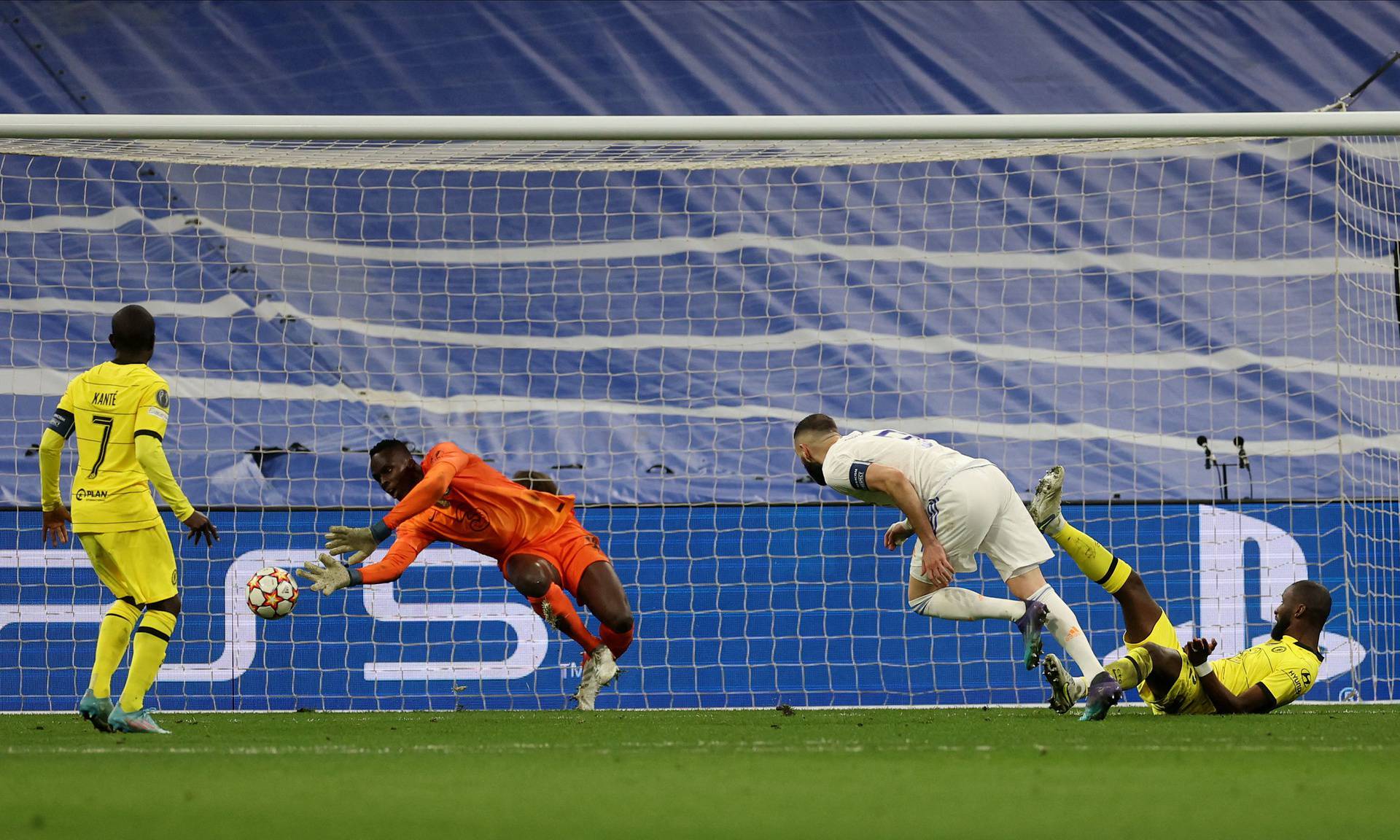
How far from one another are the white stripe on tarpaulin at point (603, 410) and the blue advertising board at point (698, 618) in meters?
1.81

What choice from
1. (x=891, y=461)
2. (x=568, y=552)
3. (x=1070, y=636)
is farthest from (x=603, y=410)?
(x=1070, y=636)

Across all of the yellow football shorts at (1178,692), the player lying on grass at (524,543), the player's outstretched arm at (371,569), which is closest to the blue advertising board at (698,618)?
the player lying on grass at (524,543)

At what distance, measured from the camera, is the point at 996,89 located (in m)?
11.6

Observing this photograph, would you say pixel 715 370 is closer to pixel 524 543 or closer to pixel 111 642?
pixel 524 543

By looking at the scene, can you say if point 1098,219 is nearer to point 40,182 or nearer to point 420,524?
point 420,524

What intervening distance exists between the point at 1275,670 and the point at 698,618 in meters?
3.22

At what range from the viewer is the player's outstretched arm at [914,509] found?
602 cm

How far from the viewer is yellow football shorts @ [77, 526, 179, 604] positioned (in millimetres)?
5664

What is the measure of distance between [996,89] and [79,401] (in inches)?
315

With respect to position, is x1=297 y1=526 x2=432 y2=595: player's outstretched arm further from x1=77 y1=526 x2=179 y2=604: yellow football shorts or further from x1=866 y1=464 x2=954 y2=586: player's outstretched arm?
x1=866 y1=464 x2=954 y2=586: player's outstretched arm

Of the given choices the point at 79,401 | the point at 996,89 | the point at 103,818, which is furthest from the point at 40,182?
the point at 103,818

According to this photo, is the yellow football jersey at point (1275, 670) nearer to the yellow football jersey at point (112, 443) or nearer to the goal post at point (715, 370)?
the goal post at point (715, 370)

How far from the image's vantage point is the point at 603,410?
1041 centimetres

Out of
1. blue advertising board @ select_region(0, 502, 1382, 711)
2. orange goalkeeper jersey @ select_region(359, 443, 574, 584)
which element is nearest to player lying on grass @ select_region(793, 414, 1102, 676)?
orange goalkeeper jersey @ select_region(359, 443, 574, 584)
